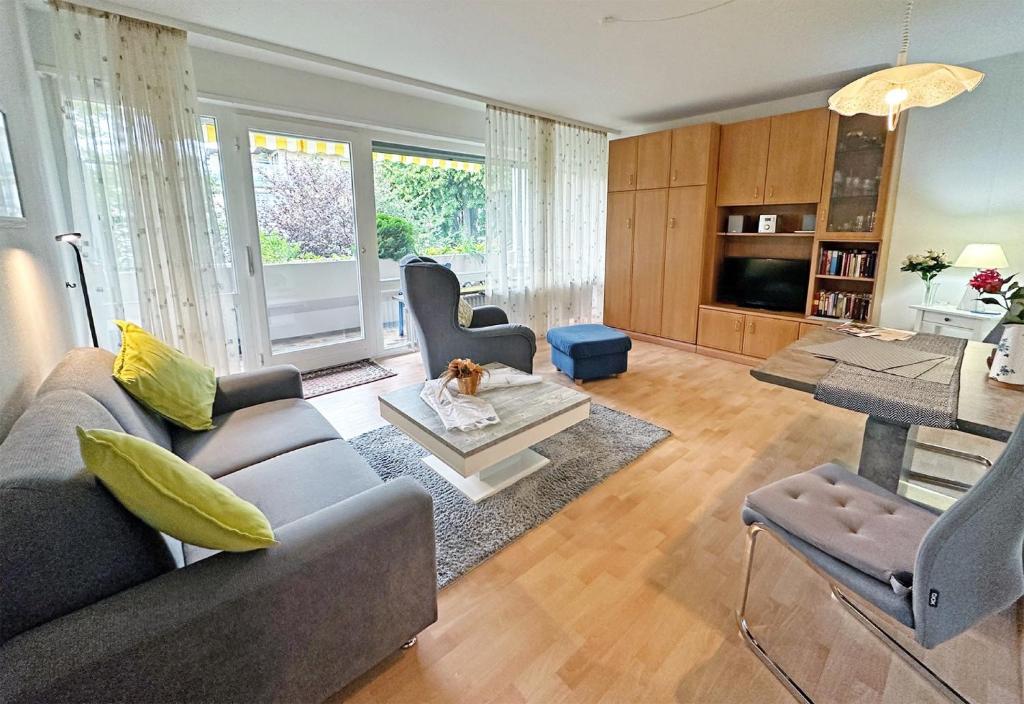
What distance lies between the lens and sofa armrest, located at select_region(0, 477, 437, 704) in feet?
2.64

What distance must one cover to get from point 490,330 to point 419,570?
204 centimetres

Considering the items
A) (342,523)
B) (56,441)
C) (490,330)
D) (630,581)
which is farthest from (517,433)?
(56,441)

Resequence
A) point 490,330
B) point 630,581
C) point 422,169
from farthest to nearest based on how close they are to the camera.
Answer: point 422,169 → point 490,330 → point 630,581

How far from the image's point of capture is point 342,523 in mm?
1159

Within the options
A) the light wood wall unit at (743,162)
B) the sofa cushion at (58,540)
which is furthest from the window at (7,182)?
the light wood wall unit at (743,162)

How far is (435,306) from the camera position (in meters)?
3.10

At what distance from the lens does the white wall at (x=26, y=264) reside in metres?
1.57

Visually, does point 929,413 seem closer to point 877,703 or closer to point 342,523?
point 877,703

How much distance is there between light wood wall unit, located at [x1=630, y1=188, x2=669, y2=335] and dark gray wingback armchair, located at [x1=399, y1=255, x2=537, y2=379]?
Answer: 2481 mm

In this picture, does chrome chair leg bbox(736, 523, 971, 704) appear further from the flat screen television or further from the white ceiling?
the flat screen television

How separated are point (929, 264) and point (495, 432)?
3.58 meters

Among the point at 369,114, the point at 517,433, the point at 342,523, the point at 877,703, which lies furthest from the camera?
the point at 369,114

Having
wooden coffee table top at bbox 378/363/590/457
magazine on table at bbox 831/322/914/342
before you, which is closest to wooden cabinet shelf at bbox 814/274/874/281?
magazine on table at bbox 831/322/914/342

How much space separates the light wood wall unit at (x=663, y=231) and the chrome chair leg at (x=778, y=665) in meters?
3.49
